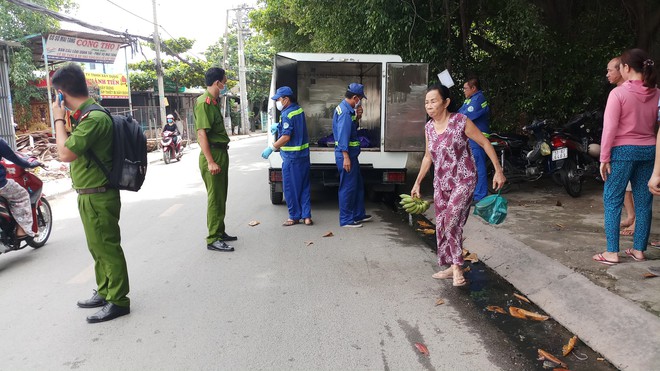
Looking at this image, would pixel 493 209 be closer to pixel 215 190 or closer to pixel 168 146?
pixel 215 190

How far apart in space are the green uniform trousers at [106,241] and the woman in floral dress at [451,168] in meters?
2.54

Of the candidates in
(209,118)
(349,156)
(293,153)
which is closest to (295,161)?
(293,153)

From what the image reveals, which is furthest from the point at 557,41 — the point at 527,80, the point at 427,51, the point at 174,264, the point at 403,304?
the point at 174,264

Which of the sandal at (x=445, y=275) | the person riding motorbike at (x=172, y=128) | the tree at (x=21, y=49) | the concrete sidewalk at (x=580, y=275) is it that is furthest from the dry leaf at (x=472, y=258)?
the tree at (x=21, y=49)

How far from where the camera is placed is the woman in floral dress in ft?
13.0

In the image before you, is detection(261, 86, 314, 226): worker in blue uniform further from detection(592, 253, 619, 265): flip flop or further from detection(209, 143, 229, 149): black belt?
detection(592, 253, 619, 265): flip flop

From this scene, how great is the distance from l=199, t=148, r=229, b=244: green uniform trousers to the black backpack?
5.34ft

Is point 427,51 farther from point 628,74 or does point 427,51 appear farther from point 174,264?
point 174,264

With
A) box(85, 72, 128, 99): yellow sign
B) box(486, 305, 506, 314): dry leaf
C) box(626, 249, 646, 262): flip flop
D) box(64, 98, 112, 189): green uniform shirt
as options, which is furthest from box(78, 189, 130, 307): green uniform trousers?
box(85, 72, 128, 99): yellow sign

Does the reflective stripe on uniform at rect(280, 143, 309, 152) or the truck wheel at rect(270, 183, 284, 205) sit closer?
the reflective stripe on uniform at rect(280, 143, 309, 152)

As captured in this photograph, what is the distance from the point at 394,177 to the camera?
7230 mm

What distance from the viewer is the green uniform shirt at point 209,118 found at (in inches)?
203

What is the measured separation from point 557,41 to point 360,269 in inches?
254

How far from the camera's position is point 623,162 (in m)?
4.05
